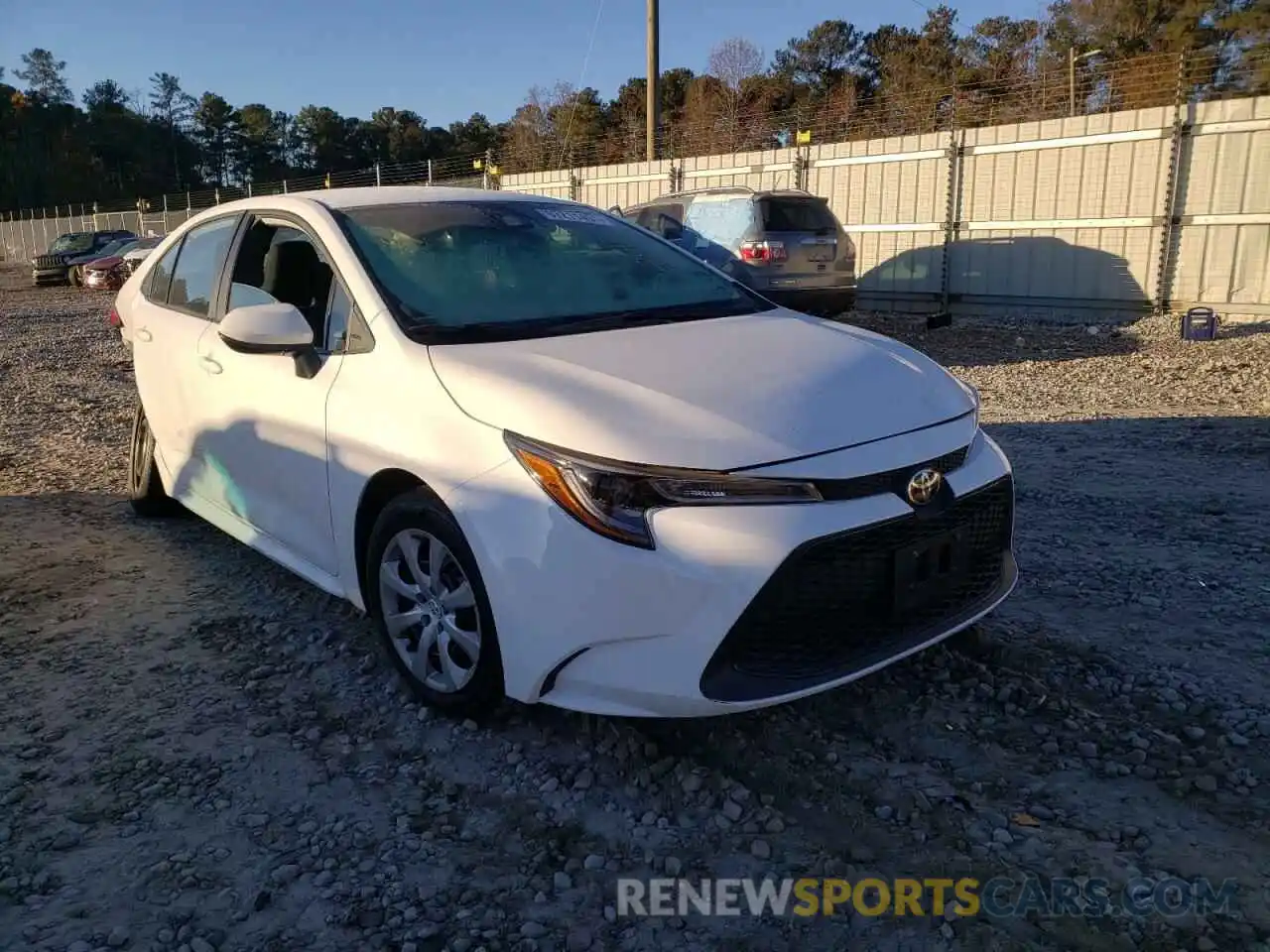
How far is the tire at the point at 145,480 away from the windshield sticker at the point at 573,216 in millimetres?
2378

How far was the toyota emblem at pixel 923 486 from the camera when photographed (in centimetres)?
258

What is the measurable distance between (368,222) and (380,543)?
129 cm

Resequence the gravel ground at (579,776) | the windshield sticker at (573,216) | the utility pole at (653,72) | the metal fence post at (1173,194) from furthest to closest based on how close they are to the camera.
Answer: the utility pole at (653,72)
the metal fence post at (1173,194)
the windshield sticker at (573,216)
the gravel ground at (579,776)

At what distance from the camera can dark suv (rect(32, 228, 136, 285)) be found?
91.1 ft

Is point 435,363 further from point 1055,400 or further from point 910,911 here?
point 1055,400

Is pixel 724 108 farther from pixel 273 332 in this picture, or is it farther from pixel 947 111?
pixel 273 332

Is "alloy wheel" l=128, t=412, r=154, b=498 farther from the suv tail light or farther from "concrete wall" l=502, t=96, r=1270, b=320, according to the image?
"concrete wall" l=502, t=96, r=1270, b=320

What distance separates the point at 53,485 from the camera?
5832 millimetres

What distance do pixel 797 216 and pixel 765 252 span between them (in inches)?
29.1

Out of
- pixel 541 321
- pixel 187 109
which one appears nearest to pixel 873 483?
pixel 541 321

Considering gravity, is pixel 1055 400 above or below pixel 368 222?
below

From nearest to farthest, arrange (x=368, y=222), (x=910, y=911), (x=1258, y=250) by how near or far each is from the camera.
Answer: (x=910, y=911)
(x=368, y=222)
(x=1258, y=250)

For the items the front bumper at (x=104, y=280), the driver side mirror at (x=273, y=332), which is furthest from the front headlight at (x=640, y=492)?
the front bumper at (x=104, y=280)

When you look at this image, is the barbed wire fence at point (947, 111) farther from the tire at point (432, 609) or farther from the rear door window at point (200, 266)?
the tire at point (432, 609)
